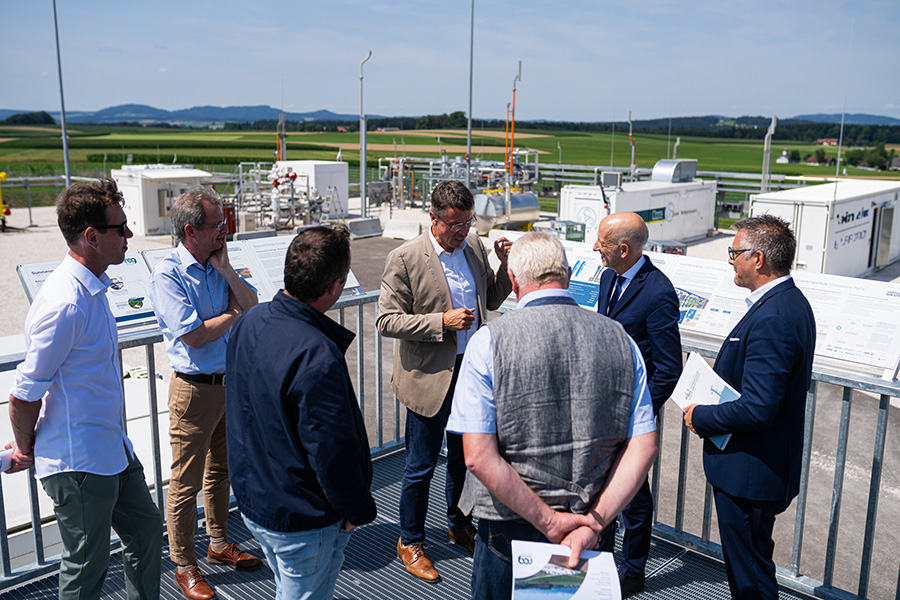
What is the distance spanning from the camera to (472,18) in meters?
18.6

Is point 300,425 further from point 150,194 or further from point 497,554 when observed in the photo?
point 150,194

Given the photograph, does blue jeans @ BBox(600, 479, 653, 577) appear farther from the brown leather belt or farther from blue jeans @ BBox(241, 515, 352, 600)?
the brown leather belt

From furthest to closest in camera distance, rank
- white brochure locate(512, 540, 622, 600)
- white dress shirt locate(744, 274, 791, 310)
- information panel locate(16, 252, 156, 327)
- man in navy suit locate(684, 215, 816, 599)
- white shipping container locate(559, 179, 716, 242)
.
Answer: white shipping container locate(559, 179, 716, 242)
information panel locate(16, 252, 156, 327)
white dress shirt locate(744, 274, 791, 310)
man in navy suit locate(684, 215, 816, 599)
white brochure locate(512, 540, 622, 600)

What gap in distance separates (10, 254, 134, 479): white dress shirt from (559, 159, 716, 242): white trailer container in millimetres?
14490

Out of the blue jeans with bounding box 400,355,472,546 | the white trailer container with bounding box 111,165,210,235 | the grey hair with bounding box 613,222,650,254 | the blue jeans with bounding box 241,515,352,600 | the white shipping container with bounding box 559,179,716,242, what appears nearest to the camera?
the blue jeans with bounding box 241,515,352,600

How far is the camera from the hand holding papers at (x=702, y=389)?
111 inches

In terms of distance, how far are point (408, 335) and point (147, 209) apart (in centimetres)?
2000

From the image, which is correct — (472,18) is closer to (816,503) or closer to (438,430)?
(816,503)

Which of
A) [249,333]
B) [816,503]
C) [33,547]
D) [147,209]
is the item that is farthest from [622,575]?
[147,209]

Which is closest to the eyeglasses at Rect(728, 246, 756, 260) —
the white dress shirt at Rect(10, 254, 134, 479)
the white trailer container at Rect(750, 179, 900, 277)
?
the white dress shirt at Rect(10, 254, 134, 479)

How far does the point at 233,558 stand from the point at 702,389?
2.48 meters

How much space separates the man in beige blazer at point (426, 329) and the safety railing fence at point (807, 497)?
550 millimetres

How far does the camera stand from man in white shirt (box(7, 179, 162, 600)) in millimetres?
2404

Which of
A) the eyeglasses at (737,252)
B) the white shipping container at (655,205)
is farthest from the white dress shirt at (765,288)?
the white shipping container at (655,205)
